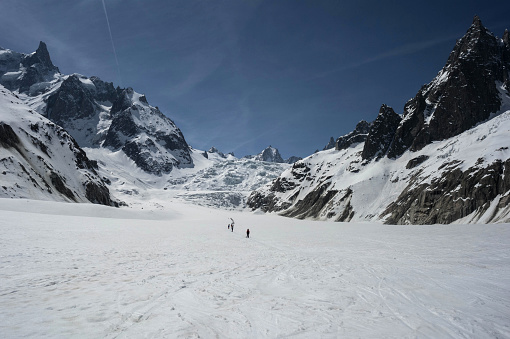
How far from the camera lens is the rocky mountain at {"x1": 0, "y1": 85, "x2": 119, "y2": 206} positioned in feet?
169

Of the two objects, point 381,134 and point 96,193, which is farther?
point 381,134

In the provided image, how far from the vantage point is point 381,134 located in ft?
380

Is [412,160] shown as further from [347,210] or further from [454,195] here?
[454,195]

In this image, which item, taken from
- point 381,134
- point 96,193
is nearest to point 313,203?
point 381,134

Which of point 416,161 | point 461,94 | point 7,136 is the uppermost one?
point 461,94

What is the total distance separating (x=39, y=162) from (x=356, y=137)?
15643 centimetres

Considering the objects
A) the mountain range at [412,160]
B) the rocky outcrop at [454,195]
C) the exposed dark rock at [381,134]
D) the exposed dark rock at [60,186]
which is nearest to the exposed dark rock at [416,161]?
the mountain range at [412,160]

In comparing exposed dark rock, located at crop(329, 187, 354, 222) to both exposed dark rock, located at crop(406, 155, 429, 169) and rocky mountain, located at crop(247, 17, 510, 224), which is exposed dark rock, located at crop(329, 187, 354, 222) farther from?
exposed dark rock, located at crop(406, 155, 429, 169)

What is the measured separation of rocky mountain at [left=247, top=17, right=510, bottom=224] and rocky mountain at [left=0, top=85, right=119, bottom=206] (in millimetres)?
80524

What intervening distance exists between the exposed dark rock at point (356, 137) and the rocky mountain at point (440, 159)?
24973mm

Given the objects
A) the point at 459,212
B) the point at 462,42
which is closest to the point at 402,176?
the point at 459,212

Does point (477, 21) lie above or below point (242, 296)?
above

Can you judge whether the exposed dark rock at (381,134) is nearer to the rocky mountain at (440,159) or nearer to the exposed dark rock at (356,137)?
the rocky mountain at (440,159)

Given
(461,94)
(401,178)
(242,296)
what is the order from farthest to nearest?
1. (461,94)
2. (401,178)
3. (242,296)
